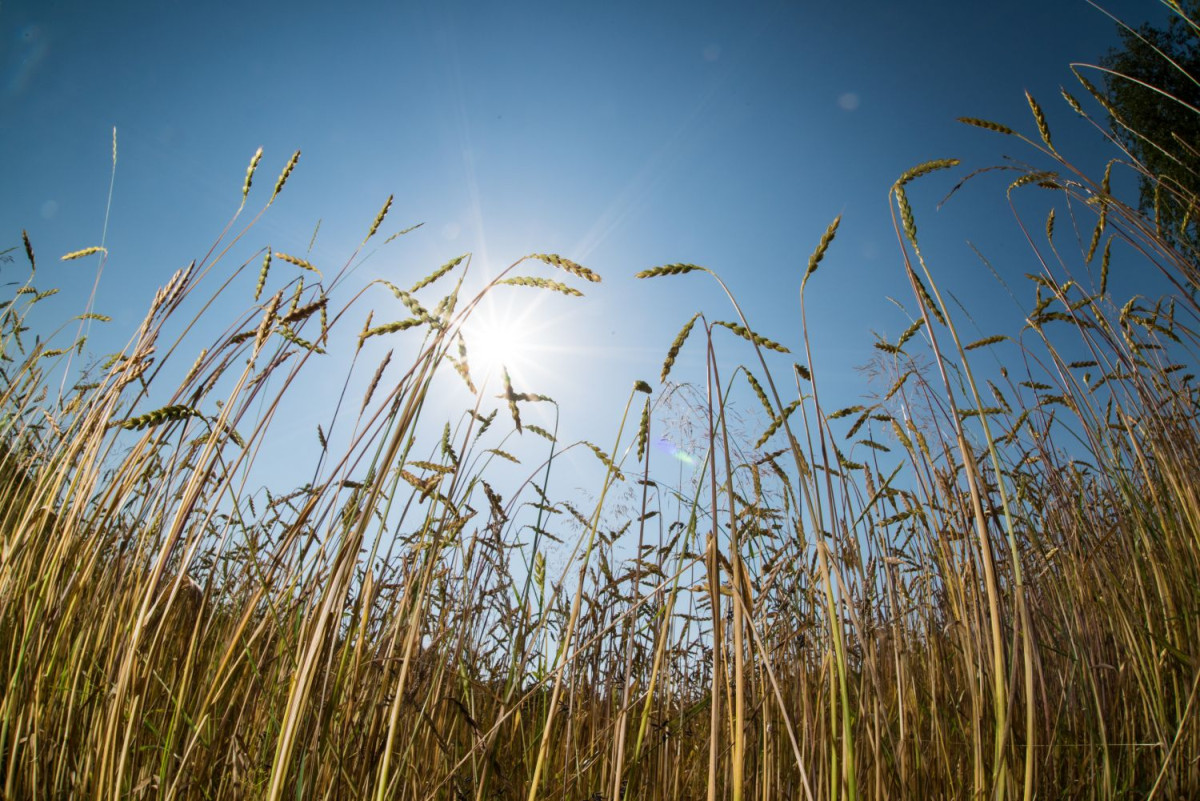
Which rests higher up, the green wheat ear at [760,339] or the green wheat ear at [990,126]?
the green wheat ear at [990,126]

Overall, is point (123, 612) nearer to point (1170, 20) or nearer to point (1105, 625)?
point (1105, 625)

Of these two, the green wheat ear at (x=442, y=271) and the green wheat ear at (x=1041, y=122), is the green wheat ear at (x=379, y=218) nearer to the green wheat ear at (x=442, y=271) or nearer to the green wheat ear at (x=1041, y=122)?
the green wheat ear at (x=442, y=271)

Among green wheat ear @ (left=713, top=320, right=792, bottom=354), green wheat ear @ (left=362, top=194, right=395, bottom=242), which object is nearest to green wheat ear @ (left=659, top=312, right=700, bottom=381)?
green wheat ear @ (left=713, top=320, right=792, bottom=354)

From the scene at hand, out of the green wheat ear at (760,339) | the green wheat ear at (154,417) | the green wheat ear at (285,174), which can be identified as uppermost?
the green wheat ear at (285,174)

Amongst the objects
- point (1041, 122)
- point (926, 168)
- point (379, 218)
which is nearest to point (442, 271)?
point (379, 218)

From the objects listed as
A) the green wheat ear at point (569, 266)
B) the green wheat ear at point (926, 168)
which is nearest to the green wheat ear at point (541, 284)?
the green wheat ear at point (569, 266)

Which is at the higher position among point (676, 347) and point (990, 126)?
point (990, 126)

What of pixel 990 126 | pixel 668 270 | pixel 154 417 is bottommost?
pixel 154 417

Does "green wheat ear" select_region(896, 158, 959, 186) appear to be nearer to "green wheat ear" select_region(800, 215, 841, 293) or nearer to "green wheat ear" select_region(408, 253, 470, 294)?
"green wheat ear" select_region(800, 215, 841, 293)

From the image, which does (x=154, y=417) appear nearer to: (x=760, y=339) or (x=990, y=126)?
(x=760, y=339)

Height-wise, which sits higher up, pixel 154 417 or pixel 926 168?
pixel 926 168

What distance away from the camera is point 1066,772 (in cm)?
137

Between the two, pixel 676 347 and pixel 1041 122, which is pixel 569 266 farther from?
pixel 1041 122

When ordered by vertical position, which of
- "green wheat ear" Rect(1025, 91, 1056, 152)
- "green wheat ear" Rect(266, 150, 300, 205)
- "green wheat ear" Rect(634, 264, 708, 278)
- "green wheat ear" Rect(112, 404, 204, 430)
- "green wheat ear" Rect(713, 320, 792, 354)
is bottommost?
"green wheat ear" Rect(112, 404, 204, 430)
